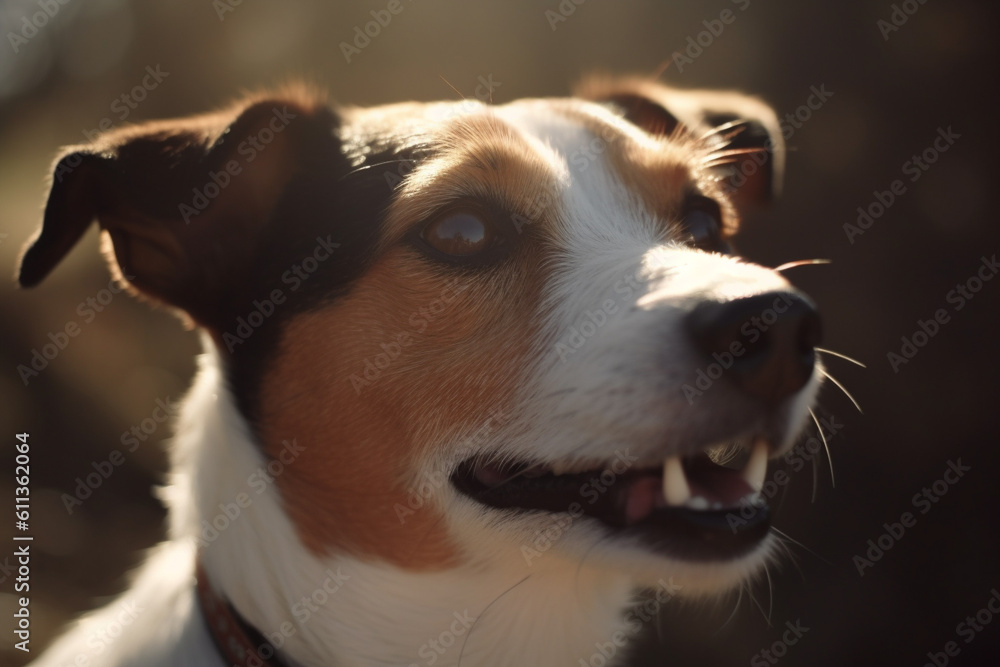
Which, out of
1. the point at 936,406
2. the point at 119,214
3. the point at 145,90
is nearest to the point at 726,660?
the point at 936,406

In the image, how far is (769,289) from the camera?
174cm

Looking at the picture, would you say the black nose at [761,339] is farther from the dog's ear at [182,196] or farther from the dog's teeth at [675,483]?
the dog's ear at [182,196]

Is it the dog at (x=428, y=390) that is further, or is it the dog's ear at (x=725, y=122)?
the dog's ear at (x=725, y=122)

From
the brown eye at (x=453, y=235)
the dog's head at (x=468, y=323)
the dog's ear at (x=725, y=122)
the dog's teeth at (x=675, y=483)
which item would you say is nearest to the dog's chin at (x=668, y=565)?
the dog's head at (x=468, y=323)

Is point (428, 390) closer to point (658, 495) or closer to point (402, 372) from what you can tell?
point (402, 372)

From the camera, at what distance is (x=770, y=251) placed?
13.6ft

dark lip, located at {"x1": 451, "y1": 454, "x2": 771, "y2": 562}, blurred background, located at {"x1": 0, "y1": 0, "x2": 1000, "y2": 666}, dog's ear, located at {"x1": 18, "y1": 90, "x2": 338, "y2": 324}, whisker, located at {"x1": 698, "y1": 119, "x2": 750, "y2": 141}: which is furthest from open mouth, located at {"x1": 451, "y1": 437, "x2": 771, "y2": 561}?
blurred background, located at {"x1": 0, "y1": 0, "x2": 1000, "y2": 666}

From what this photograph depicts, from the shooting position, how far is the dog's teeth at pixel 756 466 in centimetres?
192

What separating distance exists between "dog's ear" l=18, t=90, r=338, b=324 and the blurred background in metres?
1.07

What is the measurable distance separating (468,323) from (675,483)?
698 millimetres

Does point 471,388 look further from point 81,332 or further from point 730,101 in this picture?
point 81,332

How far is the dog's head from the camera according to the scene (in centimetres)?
184

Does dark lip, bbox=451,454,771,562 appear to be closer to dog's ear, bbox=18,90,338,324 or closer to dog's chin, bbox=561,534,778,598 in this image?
dog's chin, bbox=561,534,778,598

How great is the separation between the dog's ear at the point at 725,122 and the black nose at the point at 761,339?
4.49ft
